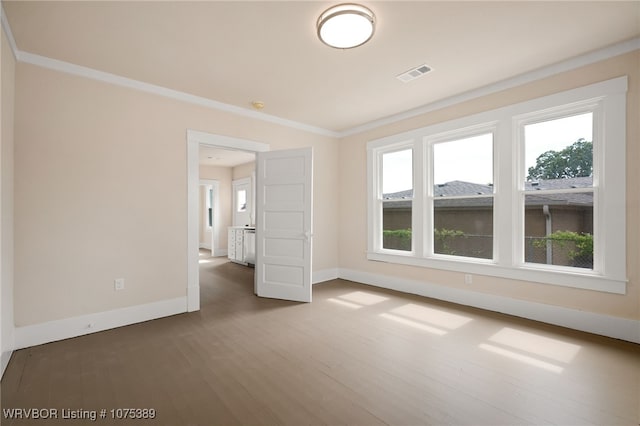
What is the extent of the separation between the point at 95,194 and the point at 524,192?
4806mm

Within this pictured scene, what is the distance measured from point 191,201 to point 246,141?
1212 mm

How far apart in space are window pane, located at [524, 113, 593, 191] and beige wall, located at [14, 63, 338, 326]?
4044 mm

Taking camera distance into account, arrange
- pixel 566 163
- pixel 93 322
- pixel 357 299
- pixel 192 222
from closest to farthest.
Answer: pixel 93 322
pixel 566 163
pixel 192 222
pixel 357 299

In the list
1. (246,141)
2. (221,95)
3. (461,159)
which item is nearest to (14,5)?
(221,95)

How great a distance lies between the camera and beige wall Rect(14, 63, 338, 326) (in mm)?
2750

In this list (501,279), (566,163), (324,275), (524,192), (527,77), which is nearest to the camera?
(566,163)

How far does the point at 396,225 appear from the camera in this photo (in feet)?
15.9

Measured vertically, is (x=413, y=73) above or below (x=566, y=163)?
above

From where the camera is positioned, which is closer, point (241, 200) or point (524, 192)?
point (524, 192)

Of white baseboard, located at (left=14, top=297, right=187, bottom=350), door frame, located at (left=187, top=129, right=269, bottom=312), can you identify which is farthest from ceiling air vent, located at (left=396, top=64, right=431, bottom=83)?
white baseboard, located at (left=14, top=297, right=187, bottom=350)

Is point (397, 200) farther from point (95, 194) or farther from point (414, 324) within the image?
point (95, 194)

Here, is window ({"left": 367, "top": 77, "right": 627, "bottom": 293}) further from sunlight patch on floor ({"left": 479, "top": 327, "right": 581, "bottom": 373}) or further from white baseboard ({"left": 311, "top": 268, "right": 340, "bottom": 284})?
white baseboard ({"left": 311, "top": 268, "right": 340, "bottom": 284})

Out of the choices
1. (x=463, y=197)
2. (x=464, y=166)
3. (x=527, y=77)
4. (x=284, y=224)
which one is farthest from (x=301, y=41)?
(x=463, y=197)

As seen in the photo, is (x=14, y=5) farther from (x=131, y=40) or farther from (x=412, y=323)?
(x=412, y=323)
